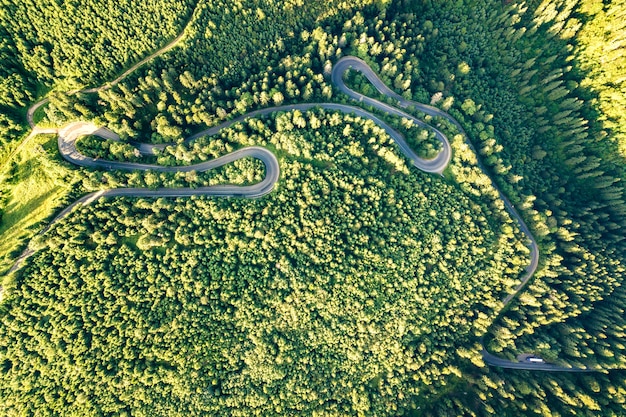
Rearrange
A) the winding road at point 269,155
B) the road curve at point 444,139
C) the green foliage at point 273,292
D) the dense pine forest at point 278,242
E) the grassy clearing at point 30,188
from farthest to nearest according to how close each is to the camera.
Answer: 1. the road curve at point 444,139
2. the winding road at point 269,155
3. the grassy clearing at point 30,188
4. the dense pine forest at point 278,242
5. the green foliage at point 273,292

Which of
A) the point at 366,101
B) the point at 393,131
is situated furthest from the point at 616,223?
the point at 366,101

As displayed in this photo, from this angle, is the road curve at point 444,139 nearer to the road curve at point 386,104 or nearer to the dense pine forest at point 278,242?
the road curve at point 386,104

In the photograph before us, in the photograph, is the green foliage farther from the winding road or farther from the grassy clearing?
the grassy clearing

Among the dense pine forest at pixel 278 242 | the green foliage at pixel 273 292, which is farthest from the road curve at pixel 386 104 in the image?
the green foliage at pixel 273 292

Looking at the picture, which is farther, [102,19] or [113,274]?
[102,19]

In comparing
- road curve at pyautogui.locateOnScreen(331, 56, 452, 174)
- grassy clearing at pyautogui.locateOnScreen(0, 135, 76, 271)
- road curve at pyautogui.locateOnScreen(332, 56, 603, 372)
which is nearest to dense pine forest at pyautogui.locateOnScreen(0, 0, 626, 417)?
grassy clearing at pyautogui.locateOnScreen(0, 135, 76, 271)

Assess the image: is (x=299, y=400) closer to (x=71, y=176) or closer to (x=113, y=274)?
(x=113, y=274)
